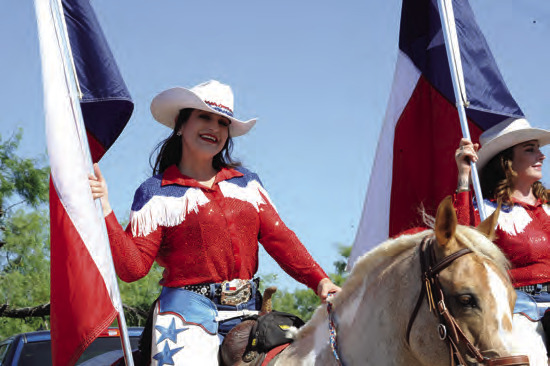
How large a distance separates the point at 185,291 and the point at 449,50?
111 inches

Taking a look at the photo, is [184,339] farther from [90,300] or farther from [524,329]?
[524,329]

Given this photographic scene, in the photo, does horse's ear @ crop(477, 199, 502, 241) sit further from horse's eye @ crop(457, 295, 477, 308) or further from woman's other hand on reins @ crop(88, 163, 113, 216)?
woman's other hand on reins @ crop(88, 163, 113, 216)

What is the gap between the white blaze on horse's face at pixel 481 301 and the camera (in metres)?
3.04

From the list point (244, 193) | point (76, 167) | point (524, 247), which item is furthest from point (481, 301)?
point (524, 247)

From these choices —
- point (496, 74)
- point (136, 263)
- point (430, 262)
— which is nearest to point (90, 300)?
point (136, 263)

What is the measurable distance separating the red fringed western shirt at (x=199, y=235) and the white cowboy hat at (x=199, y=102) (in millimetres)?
411

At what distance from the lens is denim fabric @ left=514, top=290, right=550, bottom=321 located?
536 centimetres

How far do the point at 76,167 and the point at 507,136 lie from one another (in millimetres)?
3334

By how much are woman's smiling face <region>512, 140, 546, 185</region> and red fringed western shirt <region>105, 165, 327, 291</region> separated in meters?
2.13

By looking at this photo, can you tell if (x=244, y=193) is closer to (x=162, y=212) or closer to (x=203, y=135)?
(x=203, y=135)

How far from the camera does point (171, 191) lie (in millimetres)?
4699

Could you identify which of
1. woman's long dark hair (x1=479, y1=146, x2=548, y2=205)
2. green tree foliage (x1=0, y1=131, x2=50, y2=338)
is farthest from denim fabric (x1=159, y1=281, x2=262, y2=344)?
green tree foliage (x1=0, y1=131, x2=50, y2=338)

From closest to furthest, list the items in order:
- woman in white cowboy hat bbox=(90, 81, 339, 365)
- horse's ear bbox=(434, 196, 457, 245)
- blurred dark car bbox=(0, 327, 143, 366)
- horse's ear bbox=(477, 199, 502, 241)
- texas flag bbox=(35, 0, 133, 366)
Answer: horse's ear bbox=(434, 196, 457, 245) < horse's ear bbox=(477, 199, 502, 241) < texas flag bbox=(35, 0, 133, 366) < woman in white cowboy hat bbox=(90, 81, 339, 365) < blurred dark car bbox=(0, 327, 143, 366)

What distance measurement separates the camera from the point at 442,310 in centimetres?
315
